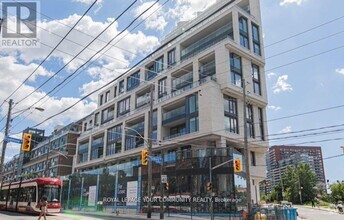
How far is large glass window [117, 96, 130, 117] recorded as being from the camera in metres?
62.6

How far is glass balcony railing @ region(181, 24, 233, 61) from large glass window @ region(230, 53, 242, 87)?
394 centimetres

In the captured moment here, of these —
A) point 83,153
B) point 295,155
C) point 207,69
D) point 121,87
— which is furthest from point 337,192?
point 83,153

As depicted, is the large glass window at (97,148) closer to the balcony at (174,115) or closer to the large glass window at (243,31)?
the balcony at (174,115)

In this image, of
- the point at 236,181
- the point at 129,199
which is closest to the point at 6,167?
the point at 129,199

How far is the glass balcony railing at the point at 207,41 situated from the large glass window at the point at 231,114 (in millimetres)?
10690

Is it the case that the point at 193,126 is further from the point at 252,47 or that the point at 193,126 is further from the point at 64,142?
the point at 64,142

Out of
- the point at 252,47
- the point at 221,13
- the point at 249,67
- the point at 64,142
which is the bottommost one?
the point at 64,142

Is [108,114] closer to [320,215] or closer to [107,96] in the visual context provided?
[107,96]

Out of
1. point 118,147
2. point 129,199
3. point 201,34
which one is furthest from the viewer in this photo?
point 118,147

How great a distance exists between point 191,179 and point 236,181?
5.14 meters

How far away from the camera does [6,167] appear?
141375 mm

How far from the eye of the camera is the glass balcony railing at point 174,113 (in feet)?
157

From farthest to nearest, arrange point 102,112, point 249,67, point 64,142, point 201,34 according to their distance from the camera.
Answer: point 64,142 → point 102,112 → point 201,34 → point 249,67

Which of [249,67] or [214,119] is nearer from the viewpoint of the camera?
[214,119]
